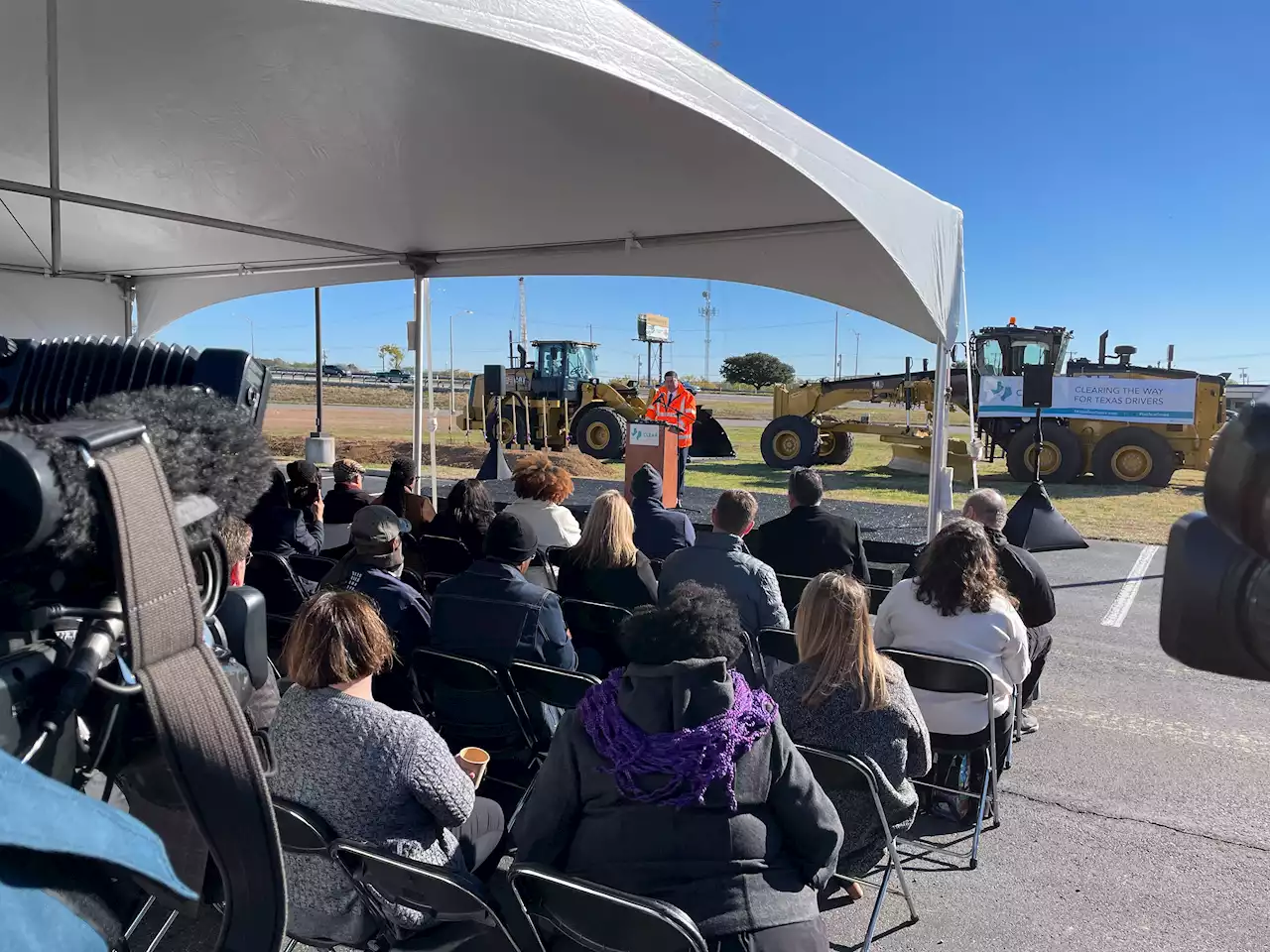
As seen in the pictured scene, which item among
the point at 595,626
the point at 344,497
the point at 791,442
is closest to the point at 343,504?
the point at 344,497

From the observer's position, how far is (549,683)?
2914mm

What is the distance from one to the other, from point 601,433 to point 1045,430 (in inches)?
336

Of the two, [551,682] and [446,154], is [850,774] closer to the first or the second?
[551,682]

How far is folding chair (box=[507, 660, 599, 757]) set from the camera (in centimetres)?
285

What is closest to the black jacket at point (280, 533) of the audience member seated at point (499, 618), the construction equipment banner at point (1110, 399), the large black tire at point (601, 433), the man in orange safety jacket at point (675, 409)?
the audience member seated at point (499, 618)

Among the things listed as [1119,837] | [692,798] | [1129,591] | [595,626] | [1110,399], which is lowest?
[1119,837]

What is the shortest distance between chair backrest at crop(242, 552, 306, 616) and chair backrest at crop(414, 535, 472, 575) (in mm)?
912

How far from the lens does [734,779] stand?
190 cm

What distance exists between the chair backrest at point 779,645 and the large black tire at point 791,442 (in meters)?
12.6

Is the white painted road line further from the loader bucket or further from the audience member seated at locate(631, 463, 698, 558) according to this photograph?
the loader bucket

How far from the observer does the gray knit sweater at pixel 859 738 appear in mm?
2598

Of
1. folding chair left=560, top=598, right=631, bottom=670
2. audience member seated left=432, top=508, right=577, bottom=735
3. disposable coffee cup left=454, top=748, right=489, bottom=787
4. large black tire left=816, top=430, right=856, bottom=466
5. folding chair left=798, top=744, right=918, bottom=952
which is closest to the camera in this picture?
folding chair left=798, top=744, right=918, bottom=952

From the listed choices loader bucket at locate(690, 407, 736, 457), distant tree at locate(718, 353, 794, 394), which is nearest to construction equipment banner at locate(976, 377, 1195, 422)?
loader bucket at locate(690, 407, 736, 457)

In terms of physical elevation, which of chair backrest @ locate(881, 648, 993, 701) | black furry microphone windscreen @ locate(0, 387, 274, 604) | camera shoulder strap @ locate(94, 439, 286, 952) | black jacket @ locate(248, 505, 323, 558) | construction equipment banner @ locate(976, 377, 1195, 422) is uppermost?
construction equipment banner @ locate(976, 377, 1195, 422)
